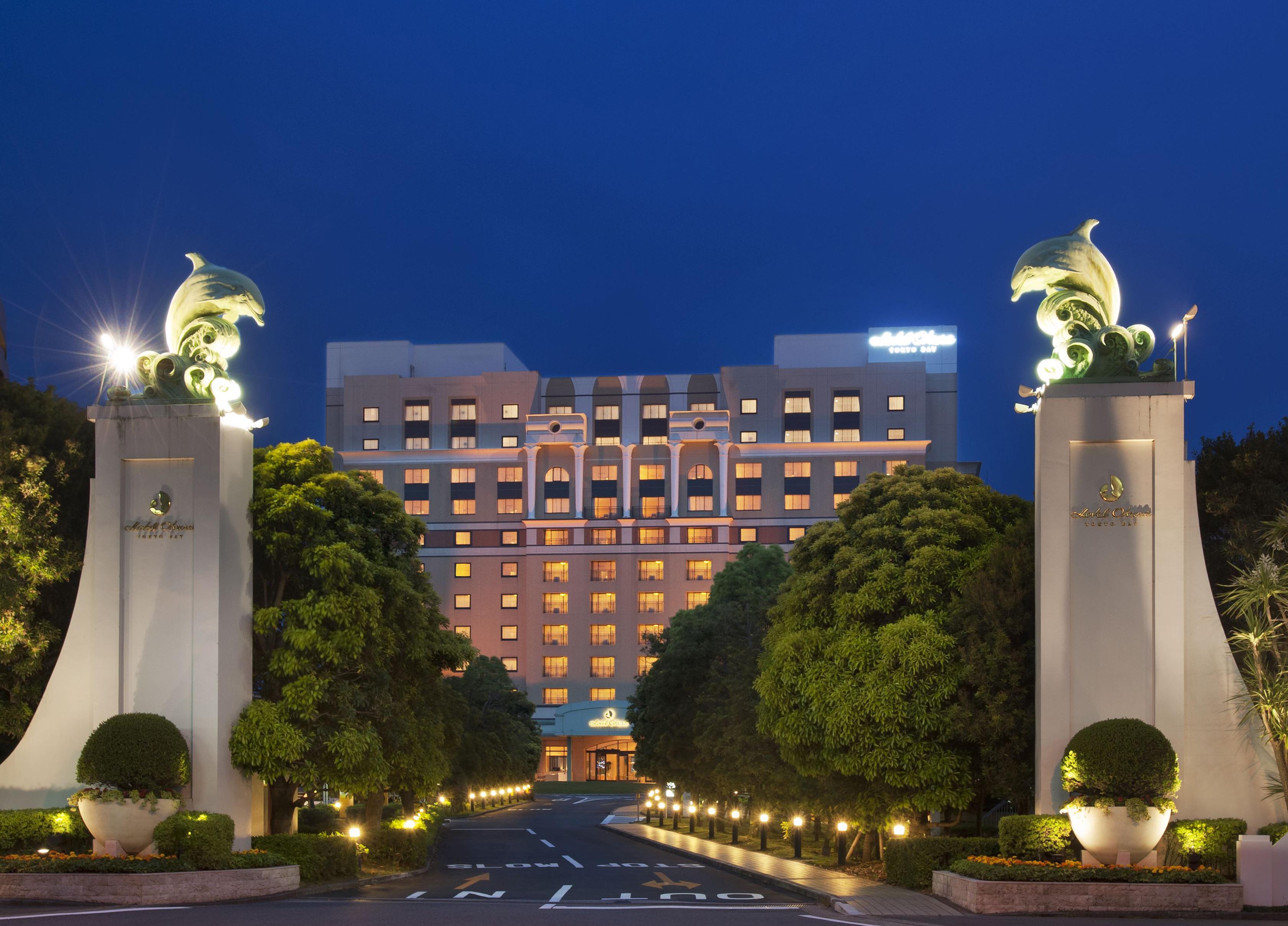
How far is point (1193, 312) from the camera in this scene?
24.0 m

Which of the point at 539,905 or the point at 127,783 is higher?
the point at 127,783

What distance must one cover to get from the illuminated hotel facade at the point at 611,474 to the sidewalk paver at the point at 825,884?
74.7m

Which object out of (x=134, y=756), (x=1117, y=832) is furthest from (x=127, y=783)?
(x=1117, y=832)

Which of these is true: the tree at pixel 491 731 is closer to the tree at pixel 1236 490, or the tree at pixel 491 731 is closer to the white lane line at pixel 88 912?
the white lane line at pixel 88 912

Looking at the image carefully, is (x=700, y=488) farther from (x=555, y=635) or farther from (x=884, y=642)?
(x=884, y=642)

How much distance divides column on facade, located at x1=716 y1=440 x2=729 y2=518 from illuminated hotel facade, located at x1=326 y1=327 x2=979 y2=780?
152mm

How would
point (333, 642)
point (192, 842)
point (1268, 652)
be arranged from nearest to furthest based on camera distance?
point (192, 842) < point (1268, 652) < point (333, 642)

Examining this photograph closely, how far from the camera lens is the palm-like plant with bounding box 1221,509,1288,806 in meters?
22.1

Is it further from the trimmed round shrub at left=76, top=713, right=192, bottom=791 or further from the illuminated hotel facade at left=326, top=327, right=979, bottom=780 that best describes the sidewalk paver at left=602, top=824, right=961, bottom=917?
the illuminated hotel facade at left=326, top=327, right=979, bottom=780

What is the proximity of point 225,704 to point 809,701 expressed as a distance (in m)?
11.6

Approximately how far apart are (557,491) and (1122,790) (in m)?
96.8

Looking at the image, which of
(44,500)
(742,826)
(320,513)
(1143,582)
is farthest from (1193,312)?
(742,826)

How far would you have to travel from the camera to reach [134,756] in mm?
22875

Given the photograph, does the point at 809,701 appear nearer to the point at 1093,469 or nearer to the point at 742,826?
the point at 1093,469
